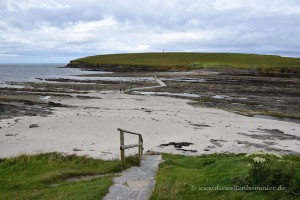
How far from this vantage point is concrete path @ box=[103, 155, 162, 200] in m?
9.62

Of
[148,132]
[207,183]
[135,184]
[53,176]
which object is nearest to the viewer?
[207,183]

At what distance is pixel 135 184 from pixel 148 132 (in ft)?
43.9

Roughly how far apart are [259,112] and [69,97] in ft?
78.7

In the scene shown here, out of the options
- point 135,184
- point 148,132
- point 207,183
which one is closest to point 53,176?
point 135,184

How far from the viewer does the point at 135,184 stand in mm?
10719

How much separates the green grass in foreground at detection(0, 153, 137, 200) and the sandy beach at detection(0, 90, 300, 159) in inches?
111

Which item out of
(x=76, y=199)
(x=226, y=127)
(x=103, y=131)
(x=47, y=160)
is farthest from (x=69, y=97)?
(x=76, y=199)

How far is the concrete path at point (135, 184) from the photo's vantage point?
31.6 feet

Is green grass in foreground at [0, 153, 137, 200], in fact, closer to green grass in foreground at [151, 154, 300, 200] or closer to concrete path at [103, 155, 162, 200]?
concrete path at [103, 155, 162, 200]

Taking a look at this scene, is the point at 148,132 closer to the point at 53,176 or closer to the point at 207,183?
the point at 53,176

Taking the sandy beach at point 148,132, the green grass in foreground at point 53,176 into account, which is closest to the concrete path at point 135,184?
the green grass in foreground at point 53,176

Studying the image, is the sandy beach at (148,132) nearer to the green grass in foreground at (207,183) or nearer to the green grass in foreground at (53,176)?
the green grass in foreground at (53,176)

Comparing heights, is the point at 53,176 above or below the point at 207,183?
below

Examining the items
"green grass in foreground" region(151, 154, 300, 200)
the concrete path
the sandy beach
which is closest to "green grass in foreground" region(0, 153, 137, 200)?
the concrete path
